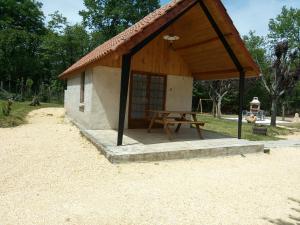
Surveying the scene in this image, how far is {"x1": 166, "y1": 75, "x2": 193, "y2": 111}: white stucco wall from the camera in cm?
1171

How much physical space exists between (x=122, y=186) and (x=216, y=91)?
23885 mm

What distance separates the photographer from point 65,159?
22.0ft

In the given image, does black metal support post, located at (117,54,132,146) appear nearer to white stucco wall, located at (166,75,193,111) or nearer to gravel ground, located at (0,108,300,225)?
gravel ground, located at (0,108,300,225)

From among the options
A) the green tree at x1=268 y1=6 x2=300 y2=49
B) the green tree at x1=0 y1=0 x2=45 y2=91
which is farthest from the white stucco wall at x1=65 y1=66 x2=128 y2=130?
the green tree at x1=268 y1=6 x2=300 y2=49

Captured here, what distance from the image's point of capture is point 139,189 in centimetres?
507

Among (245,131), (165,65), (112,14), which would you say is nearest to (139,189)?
(165,65)

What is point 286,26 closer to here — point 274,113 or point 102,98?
point 274,113

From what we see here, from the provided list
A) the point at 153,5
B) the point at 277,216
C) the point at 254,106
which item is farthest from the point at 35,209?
the point at 153,5

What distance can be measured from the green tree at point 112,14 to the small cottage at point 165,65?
27.4m

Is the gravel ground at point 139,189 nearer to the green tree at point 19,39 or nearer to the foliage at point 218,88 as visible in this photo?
the foliage at point 218,88

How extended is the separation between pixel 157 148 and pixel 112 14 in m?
34.2

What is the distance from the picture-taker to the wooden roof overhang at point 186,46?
7.35 meters

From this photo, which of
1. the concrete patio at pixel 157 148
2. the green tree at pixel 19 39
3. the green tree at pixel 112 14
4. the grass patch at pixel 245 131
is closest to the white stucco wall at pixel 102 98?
the concrete patio at pixel 157 148

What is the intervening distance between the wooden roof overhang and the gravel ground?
274cm
